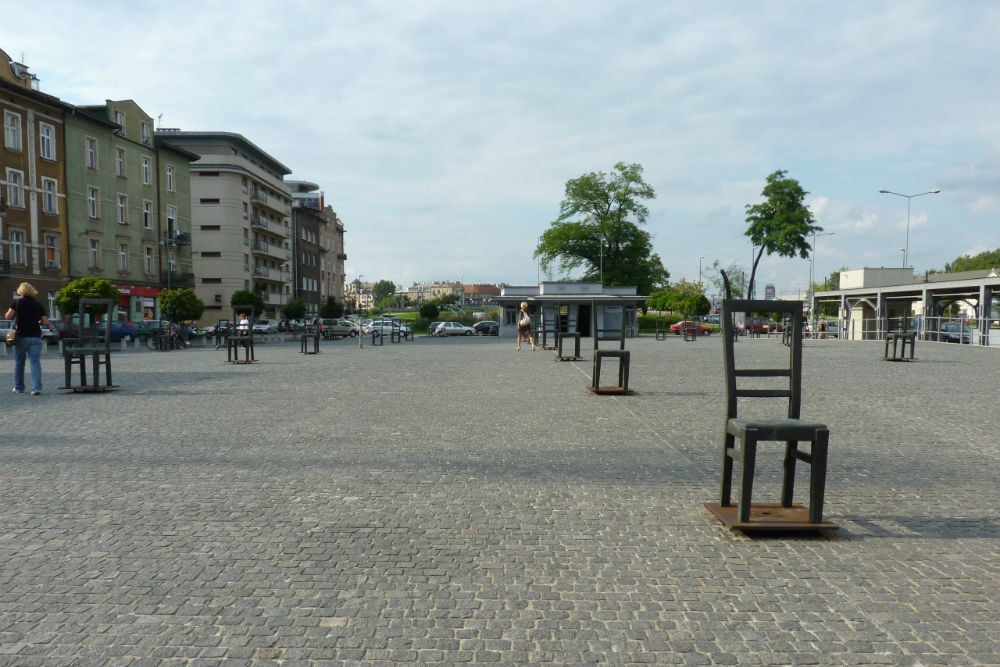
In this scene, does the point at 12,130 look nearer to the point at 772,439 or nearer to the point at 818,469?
the point at 772,439

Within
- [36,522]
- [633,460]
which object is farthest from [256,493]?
[633,460]

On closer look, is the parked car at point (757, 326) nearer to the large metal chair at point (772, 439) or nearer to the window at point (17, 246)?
the window at point (17, 246)

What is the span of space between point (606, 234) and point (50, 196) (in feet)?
146

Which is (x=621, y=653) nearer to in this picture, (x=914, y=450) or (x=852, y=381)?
(x=914, y=450)

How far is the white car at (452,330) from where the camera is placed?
58.8m

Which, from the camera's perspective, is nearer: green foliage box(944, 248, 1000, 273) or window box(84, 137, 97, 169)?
window box(84, 137, 97, 169)

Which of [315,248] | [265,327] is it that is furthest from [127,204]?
[315,248]

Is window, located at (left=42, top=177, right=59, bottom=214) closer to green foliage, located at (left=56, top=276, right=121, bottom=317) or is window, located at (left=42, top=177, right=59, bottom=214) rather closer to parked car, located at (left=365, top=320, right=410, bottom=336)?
green foliage, located at (left=56, top=276, right=121, bottom=317)

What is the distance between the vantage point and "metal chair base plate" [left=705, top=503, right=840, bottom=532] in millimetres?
4414

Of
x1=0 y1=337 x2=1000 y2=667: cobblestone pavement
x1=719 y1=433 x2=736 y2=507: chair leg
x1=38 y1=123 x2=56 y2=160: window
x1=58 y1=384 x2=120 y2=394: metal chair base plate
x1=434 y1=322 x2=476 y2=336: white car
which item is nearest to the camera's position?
x1=0 y1=337 x2=1000 y2=667: cobblestone pavement

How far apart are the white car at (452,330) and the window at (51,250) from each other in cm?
2681

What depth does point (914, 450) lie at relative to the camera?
286 inches

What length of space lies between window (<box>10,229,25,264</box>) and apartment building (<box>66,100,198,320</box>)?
3.41 m

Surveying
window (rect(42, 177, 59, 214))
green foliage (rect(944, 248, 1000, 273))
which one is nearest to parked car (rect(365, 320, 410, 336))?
window (rect(42, 177, 59, 214))
